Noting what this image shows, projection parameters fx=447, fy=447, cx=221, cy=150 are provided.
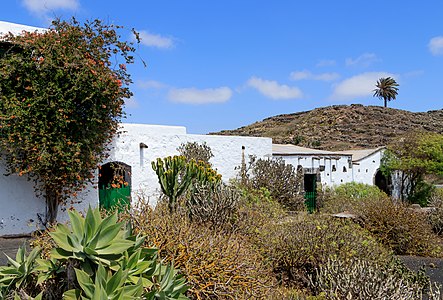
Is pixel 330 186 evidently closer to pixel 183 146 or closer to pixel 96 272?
pixel 183 146

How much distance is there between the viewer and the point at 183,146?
1538 cm

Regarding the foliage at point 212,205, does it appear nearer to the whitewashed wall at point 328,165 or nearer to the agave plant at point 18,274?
the agave plant at point 18,274

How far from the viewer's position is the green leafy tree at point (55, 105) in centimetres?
1059

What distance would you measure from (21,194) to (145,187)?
3.84 meters

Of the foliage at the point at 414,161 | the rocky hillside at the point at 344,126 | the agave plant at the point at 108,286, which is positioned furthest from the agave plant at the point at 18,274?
→ the rocky hillside at the point at 344,126

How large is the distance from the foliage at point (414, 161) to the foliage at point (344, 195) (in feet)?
10.5

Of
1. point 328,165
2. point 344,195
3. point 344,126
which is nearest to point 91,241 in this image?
point 344,195

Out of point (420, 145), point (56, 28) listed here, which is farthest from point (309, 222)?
point (420, 145)

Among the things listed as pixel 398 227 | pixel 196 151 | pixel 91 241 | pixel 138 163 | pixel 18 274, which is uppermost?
pixel 196 151

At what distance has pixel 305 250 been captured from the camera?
742 cm

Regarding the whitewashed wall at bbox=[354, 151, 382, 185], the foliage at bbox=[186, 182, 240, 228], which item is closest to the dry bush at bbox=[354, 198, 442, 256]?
the foliage at bbox=[186, 182, 240, 228]

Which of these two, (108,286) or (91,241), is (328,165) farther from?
(108,286)

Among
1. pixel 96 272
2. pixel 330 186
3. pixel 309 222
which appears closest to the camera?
pixel 96 272

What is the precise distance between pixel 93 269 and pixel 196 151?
11738 mm
